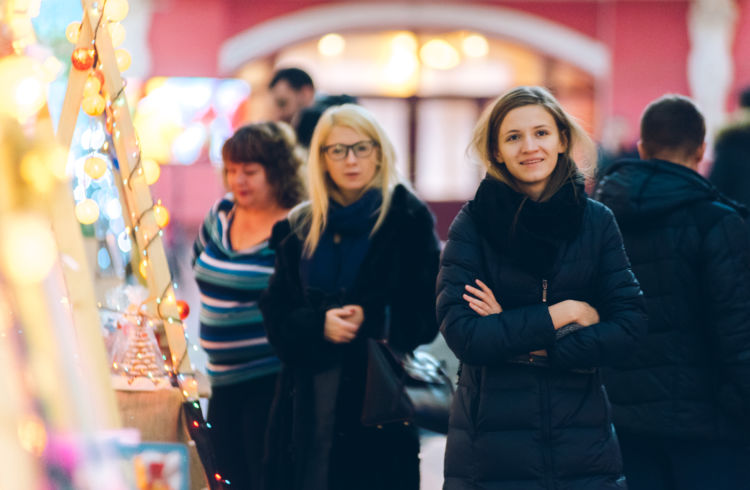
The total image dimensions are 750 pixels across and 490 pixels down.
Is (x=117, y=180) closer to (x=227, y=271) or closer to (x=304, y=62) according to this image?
(x=227, y=271)

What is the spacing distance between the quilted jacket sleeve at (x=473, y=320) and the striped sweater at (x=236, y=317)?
114 centimetres

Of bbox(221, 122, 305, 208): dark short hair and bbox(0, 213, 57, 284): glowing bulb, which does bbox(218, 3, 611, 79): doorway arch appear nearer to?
bbox(221, 122, 305, 208): dark short hair

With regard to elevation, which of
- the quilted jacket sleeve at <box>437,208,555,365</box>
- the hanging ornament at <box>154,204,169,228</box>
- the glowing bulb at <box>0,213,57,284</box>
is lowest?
the quilted jacket sleeve at <box>437,208,555,365</box>

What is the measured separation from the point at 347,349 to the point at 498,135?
838mm

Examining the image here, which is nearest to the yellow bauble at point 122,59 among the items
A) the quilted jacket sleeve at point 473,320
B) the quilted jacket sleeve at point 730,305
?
the quilted jacket sleeve at point 473,320

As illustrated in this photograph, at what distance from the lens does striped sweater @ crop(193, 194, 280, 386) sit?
3428 millimetres

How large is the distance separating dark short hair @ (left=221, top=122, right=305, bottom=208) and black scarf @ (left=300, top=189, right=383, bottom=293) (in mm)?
595

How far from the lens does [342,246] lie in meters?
3.08

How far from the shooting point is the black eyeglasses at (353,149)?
310 centimetres

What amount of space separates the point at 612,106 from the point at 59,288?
565 inches

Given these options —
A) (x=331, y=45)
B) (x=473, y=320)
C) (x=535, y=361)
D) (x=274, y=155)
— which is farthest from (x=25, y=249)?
(x=331, y=45)

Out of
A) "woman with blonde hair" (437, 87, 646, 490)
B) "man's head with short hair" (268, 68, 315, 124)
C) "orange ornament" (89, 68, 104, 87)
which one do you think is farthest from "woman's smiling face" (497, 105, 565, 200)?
"man's head with short hair" (268, 68, 315, 124)

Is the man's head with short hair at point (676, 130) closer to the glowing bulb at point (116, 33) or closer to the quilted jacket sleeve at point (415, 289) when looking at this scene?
the quilted jacket sleeve at point (415, 289)

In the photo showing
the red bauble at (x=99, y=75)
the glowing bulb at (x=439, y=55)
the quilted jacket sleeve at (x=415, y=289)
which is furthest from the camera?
the glowing bulb at (x=439, y=55)
